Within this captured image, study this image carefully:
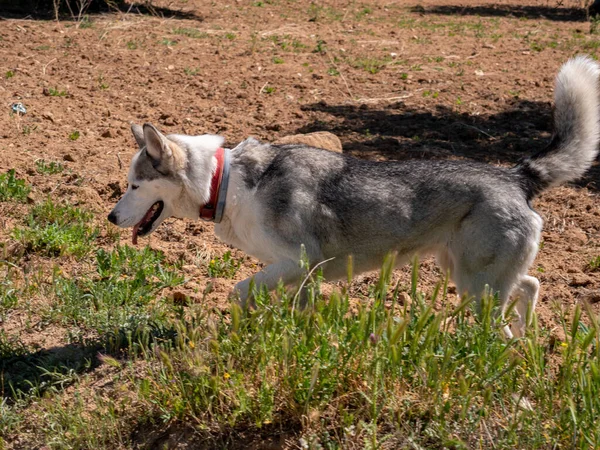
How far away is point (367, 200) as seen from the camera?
5328 mm

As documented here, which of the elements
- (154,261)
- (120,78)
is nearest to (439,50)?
(120,78)

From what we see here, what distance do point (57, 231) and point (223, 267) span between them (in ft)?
4.59

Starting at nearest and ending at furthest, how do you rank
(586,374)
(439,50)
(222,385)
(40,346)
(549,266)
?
(586,374), (222,385), (40,346), (549,266), (439,50)

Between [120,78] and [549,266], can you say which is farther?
[120,78]

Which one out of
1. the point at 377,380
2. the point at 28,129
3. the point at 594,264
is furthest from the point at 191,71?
the point at 377,380

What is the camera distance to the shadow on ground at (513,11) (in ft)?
61.9

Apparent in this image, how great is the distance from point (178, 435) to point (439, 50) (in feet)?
35.8

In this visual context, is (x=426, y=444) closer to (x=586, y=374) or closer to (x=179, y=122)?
(x=586, y=374)

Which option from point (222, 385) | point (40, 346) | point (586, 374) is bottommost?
point (40, 346)

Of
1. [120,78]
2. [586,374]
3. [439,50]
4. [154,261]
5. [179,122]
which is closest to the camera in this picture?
[586,374]

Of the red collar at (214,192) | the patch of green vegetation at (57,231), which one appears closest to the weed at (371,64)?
the patch of green vegetation at (57,231)

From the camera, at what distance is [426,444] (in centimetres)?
375

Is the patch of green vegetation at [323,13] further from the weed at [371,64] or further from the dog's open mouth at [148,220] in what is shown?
the dog's open mouth at [148,220]

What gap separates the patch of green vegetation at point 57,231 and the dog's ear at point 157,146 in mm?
1529
